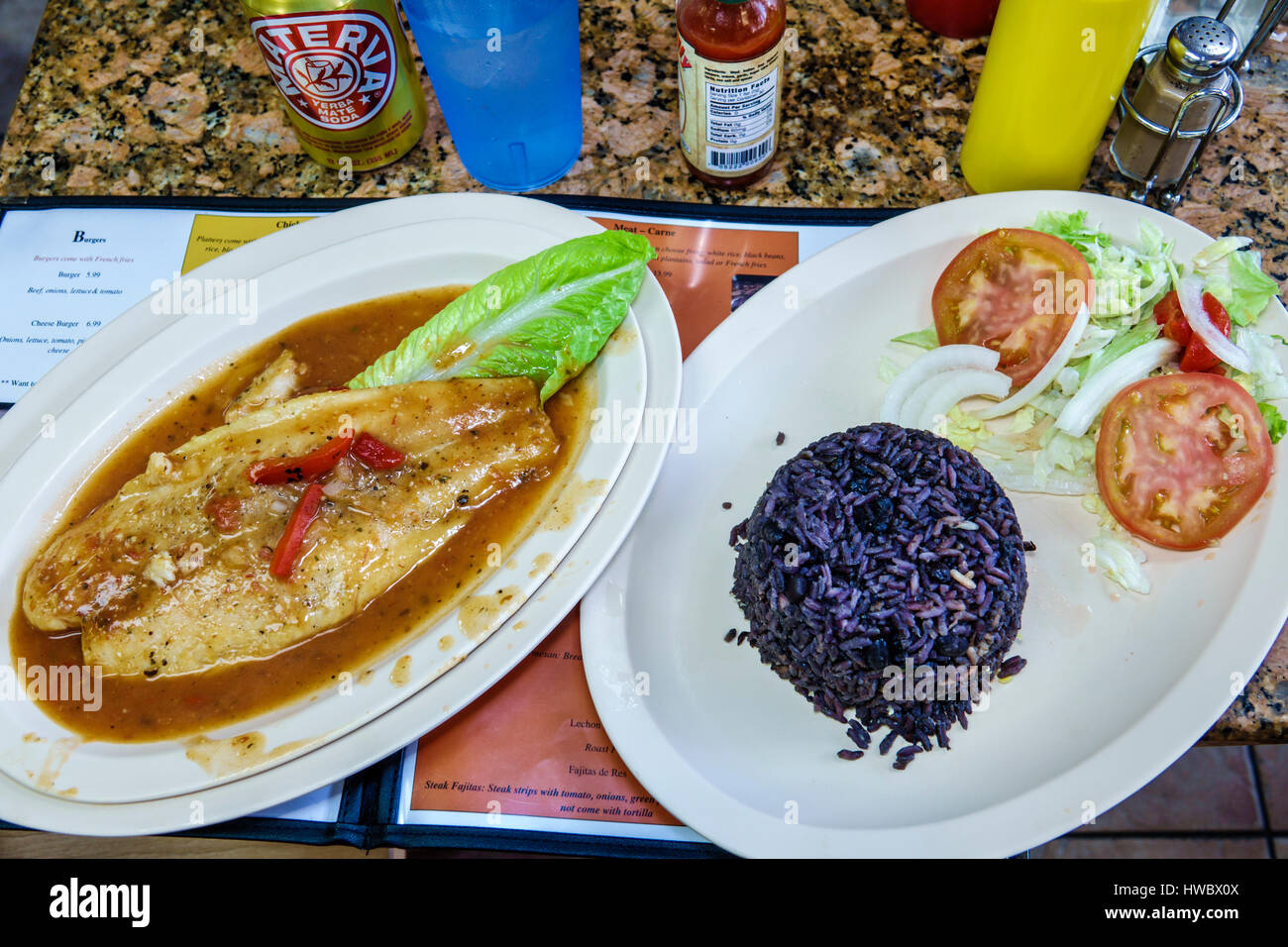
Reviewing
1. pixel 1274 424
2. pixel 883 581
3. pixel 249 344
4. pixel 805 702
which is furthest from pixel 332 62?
pixel 1274 424

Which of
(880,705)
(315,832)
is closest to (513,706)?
(315,832)

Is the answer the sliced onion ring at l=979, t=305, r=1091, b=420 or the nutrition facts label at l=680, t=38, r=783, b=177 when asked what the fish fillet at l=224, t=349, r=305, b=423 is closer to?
the nutrition facts label at l=680, t=38, r=783, b=177

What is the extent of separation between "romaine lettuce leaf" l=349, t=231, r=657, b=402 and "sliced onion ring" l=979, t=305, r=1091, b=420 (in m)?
1.15

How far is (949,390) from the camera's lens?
2.60 metres

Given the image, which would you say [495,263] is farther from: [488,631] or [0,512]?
[0,512]

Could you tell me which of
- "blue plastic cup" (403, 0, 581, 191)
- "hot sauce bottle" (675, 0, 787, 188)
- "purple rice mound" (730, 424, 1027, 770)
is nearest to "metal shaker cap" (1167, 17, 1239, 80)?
"hot sauce bottle" (675, 0, 787, 188)

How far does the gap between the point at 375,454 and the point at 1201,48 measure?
8.47 feet

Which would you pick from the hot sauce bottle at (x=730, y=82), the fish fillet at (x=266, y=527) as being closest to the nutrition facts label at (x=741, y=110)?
A: the hot sauce bottle at (x=730, y=82)

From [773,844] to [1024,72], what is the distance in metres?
2.27

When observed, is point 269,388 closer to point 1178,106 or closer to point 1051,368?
point 1051,368

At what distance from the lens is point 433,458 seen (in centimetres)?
255

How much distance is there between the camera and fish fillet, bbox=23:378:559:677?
2375mm

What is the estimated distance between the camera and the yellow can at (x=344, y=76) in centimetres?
263

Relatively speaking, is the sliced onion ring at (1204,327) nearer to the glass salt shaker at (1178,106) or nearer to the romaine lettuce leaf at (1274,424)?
the romaine lettuce leaf at (1274,424)
